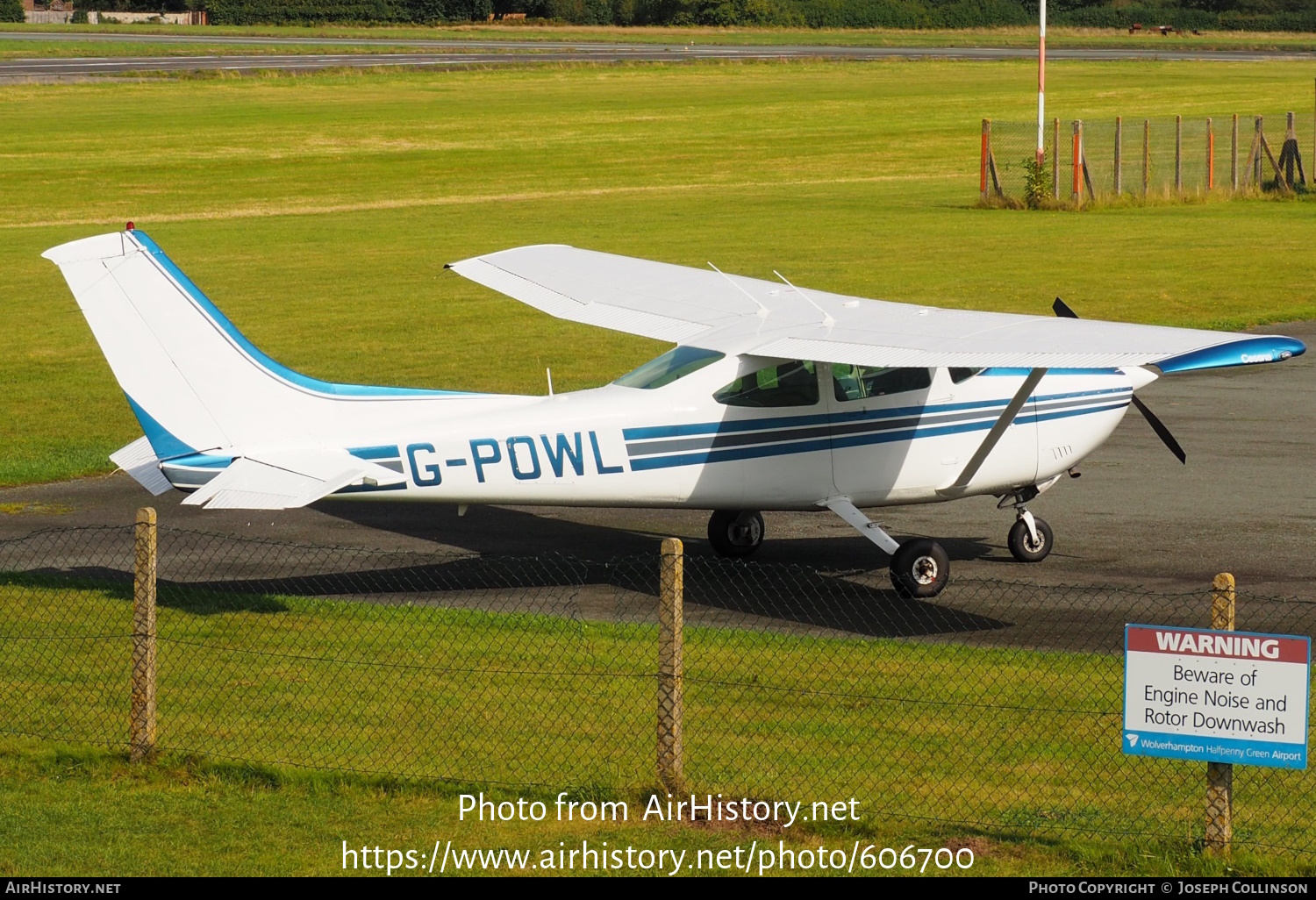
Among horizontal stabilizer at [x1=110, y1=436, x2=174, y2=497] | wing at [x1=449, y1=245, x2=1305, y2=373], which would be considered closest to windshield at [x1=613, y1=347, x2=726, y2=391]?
wing at [x1=449, y1=245, x2=1305, y2=373]

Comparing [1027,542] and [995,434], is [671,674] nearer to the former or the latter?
[995,434]

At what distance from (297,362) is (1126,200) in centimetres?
3037

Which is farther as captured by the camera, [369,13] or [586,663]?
[369,13]

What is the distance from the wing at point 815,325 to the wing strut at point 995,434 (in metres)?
0.52

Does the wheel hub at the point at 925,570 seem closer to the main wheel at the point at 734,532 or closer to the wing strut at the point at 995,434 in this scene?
the wing strut at the point at 995,434

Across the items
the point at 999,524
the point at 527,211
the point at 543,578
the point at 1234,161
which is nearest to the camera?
the point at 543,578

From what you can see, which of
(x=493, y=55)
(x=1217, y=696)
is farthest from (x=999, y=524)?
(x=493, y=55)

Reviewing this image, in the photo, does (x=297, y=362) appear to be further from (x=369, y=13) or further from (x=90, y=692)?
(x=369, y=13)

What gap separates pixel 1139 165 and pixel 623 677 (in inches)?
1725

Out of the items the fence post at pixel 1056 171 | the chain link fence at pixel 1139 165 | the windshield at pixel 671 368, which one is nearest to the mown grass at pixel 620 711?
the windshield at pixel 671 368

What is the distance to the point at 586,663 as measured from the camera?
38.9 feet

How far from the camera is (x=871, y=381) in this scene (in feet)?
46.3

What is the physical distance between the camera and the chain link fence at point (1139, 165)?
4872 centimetres
